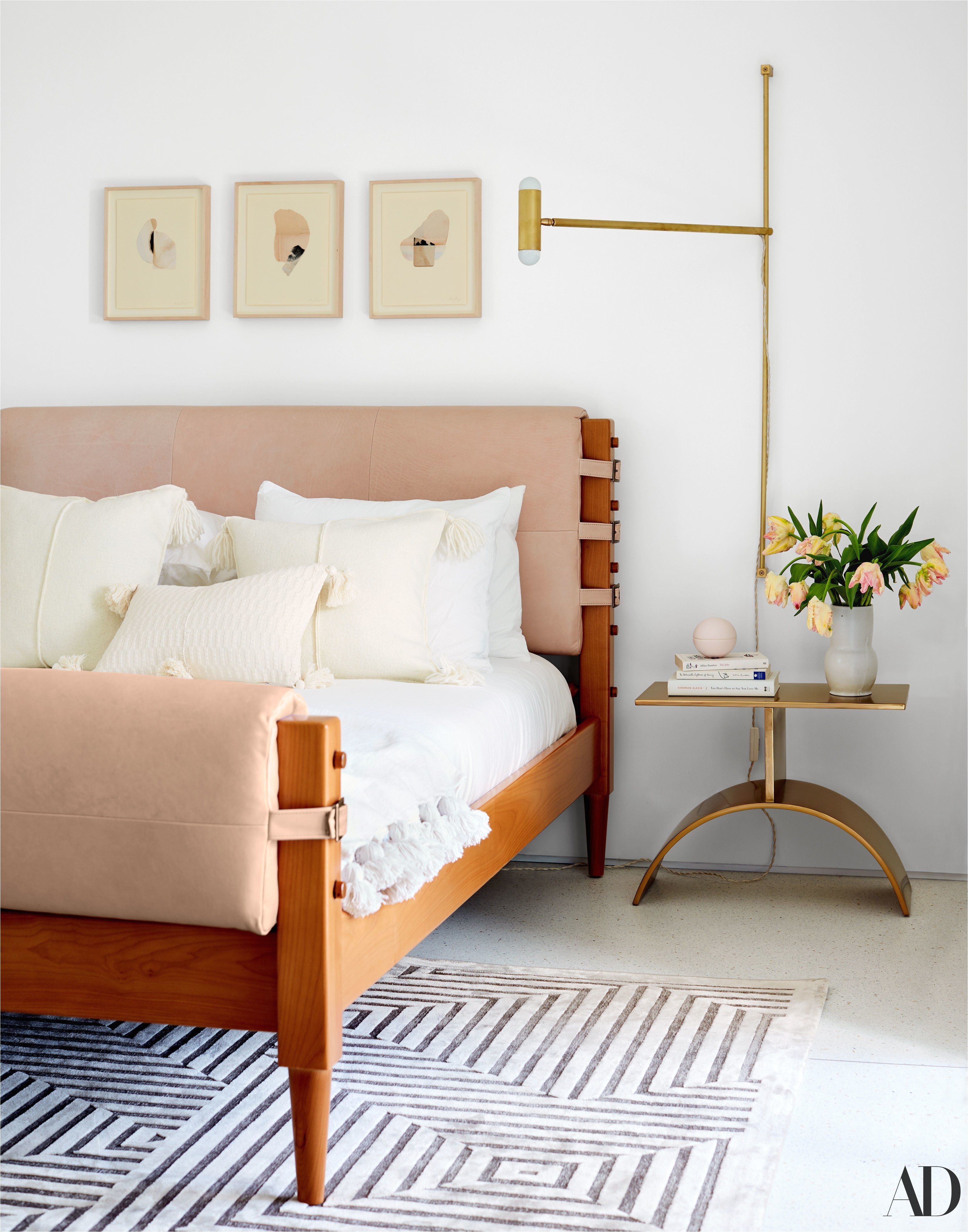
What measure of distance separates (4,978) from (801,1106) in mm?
1163

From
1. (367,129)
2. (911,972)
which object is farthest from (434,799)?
(367,129)

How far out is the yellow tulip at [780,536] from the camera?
8.93 ft

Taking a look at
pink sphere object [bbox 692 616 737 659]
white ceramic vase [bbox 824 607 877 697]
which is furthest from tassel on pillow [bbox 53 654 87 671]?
white ceramic vase [bbox 824 607 877 697]

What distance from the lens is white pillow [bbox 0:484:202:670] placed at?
7.62ft

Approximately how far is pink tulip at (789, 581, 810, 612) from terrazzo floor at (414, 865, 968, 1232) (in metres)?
0.72

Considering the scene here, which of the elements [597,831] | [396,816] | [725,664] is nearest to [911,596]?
[725,664]

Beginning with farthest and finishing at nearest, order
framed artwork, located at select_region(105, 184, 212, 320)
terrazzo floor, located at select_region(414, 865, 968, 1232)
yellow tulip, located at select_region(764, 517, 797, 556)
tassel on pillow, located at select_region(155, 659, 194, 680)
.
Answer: framed artwork, located at select_region(105, 184, 212, 320) → yellow tulip, located at select_region(764, 517, 797, 556) → tassel on pillow, located at select_region(155, 659, 194, 680) → terrazzo floor, located at select_region(414, 865, 968, 1232)

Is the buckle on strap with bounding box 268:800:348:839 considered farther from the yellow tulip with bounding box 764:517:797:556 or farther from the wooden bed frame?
the yellow tulip with bounding box 764:517:797:556

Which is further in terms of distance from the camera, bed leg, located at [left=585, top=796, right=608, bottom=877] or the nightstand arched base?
bed leg, located at [left=585, top=796, right=608, bottom=877]

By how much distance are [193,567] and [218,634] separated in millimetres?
470

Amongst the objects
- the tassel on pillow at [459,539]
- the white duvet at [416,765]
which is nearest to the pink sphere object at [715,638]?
the white duvet at [416,765]

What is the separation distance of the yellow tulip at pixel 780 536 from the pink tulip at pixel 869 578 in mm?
174

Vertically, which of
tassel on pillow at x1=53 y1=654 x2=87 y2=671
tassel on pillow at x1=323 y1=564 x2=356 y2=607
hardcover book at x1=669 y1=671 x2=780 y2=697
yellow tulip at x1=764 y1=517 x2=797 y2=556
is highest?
yellow tulip at x1=764 y1=517 x2=797 y2=556

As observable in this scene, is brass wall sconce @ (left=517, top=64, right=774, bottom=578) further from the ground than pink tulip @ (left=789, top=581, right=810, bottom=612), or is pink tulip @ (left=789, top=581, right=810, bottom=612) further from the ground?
brass wall sconce @ (left=517, top=64, right=774, bottom=578)
